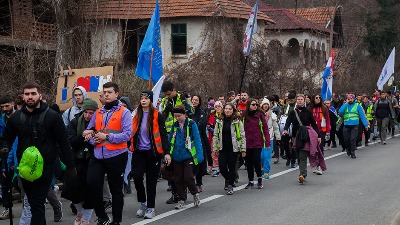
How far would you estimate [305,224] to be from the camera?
398 inches

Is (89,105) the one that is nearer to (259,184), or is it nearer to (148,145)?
(148,145)

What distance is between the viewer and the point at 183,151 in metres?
11.5

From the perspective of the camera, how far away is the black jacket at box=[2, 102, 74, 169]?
327 inches

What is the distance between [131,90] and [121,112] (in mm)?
12893

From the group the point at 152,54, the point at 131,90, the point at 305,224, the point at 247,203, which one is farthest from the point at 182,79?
the point at 305,224

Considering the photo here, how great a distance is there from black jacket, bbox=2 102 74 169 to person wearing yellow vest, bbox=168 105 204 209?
3310 mm

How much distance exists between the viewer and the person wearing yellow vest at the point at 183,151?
11531 millimetres

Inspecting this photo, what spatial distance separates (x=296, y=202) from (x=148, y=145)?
2.89m

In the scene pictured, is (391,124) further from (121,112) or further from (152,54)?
(121,112)

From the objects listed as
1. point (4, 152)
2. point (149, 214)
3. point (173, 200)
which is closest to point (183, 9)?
point (173, 200)

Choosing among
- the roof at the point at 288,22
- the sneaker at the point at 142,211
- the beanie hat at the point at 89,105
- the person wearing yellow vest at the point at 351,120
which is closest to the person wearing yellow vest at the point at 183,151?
the sneaker at the point at 142,211

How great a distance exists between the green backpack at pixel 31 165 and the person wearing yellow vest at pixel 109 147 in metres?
1.24

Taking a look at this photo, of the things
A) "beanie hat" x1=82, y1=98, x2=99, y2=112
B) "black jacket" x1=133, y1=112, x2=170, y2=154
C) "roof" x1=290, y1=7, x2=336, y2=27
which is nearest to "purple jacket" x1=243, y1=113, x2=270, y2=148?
"black jacket" x1=133, y1=112, x2=170, y2=154

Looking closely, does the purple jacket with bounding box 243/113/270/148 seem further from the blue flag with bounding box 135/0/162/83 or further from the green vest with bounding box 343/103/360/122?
the green vest with bounding box 343/103/360/122
